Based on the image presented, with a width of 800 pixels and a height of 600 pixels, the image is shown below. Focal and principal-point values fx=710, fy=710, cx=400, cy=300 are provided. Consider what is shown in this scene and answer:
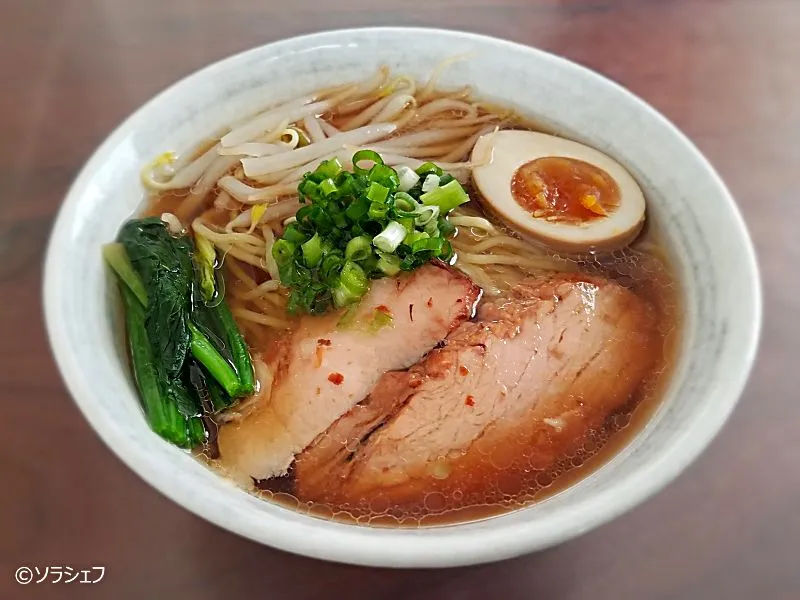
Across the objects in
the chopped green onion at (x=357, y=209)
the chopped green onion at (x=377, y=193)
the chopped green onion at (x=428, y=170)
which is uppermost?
the chopped green onion at (x=377, y=193)

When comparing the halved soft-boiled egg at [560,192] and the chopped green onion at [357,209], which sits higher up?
the chopped green onion at [357,209]

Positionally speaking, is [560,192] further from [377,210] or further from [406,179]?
[377,210]

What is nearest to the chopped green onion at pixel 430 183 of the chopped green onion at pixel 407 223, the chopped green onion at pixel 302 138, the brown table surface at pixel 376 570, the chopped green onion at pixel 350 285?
the chopped green onion at pixel 407 223

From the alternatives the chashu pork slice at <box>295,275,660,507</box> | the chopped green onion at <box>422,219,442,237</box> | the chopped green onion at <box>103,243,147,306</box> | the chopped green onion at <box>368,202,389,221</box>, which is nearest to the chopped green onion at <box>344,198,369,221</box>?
the chopped green onion at <box>368,202,389,221</box>

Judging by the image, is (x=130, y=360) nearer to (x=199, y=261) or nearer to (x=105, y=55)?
(x=199, y=261)

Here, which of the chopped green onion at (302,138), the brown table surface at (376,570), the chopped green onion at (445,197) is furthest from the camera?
the chopped green onion at (302,138)

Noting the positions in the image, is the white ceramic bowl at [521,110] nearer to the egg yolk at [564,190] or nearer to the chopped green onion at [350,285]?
the egg yolk at [564,190]

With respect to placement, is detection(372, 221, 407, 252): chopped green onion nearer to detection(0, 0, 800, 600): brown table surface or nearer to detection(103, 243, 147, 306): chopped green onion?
detection(103, 243, 147, 306): chopped green onion

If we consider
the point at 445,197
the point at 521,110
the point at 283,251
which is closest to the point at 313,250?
the point at 283,251
